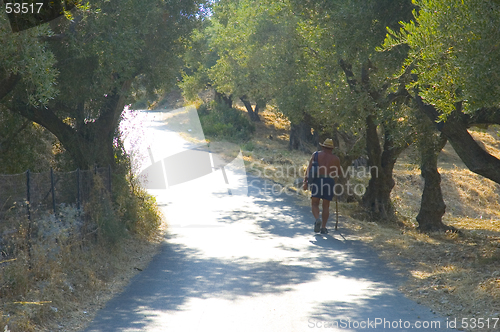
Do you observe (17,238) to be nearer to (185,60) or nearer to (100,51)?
(100,51)

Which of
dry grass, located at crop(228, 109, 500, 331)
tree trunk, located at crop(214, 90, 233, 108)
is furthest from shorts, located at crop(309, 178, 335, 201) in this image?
tree trunk, located at crop(214, 90, 233, 108)

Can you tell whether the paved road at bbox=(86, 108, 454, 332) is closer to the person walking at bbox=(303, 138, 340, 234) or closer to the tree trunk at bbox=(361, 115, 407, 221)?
the person walking at bbox=(303, 138, 340, 234)

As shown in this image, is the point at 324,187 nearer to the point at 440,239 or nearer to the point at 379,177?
the point at 440,239

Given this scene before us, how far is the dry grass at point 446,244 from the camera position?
7016 millimetres

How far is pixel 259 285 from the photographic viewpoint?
7.98 m

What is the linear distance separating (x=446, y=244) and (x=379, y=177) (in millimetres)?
5089

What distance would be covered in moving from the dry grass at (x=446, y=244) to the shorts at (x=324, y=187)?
1345mm

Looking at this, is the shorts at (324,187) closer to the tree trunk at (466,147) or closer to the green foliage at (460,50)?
the tree trunk at (466,147)

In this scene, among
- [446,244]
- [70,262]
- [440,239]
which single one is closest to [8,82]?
[70,262]

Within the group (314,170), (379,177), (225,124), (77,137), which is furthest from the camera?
(225,124)

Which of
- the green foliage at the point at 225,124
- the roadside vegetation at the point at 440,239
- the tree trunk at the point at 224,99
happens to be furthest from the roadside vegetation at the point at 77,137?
the tree trunk at the point at 224,99

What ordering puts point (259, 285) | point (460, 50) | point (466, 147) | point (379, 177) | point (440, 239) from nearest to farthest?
point (460, 50), point (259, 285), point (466, 147), point (440, 239), point (379, 177)

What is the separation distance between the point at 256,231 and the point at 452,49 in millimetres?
6722

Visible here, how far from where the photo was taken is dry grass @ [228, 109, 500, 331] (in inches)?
276
